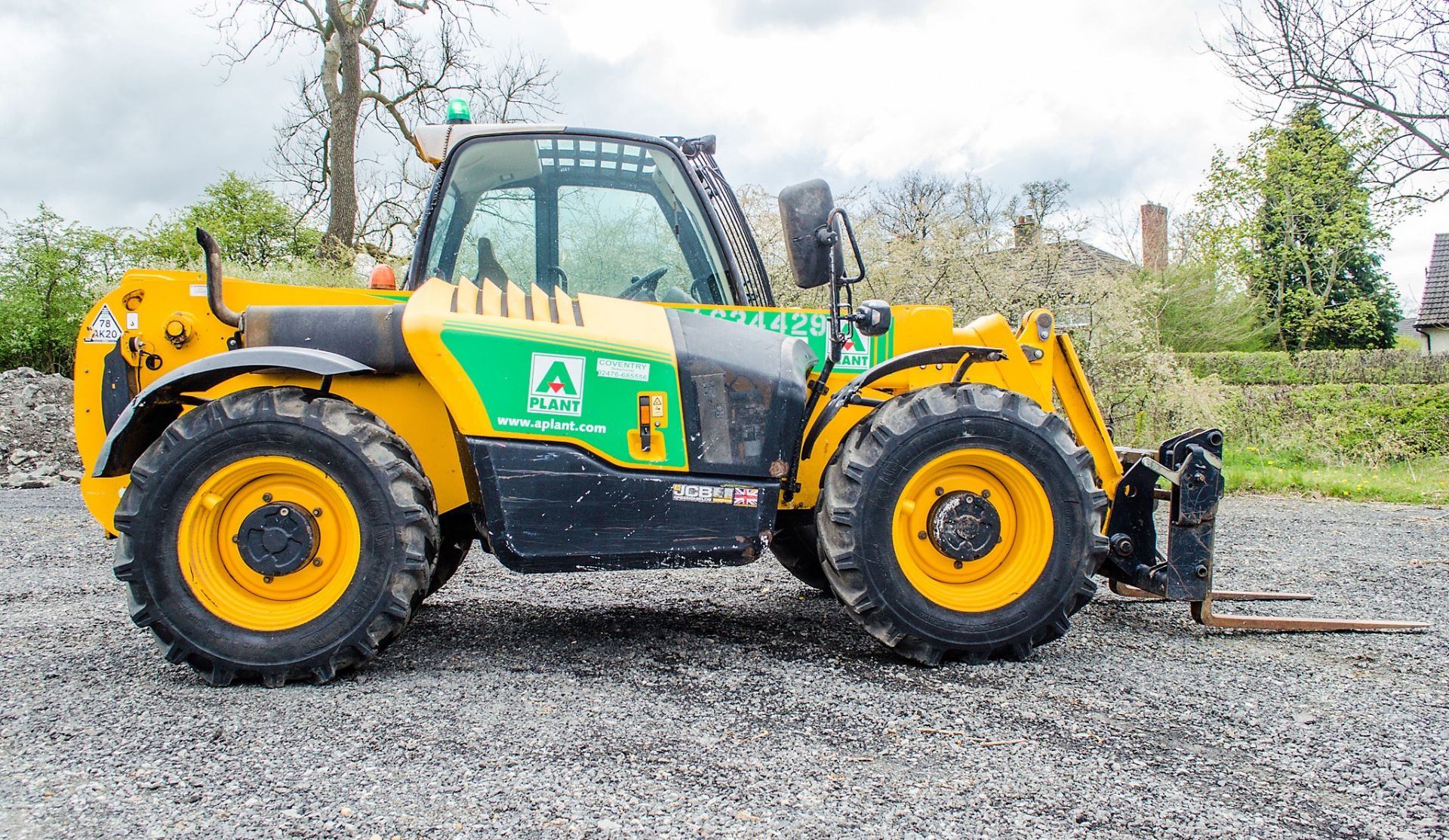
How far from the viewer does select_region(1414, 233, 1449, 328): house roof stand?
33906 mm

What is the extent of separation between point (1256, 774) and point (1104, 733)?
428 millimetres

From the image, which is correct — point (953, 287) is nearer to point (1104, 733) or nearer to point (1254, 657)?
point (1254, 657)

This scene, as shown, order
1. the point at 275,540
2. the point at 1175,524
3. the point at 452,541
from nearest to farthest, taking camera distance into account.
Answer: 1. the point at 275,540
2. the point at 1175,524
3. the point at 452,541

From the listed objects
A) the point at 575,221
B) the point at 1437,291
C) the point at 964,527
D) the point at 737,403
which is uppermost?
the point at 1437,291

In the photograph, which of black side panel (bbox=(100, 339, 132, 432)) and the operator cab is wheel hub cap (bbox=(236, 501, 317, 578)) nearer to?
black side panel (bbox=(100, 339, 132, 432))

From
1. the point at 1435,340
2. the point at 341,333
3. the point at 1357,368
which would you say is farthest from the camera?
the point at 1435,340

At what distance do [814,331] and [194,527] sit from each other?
246cm

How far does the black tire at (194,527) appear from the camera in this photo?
338cm

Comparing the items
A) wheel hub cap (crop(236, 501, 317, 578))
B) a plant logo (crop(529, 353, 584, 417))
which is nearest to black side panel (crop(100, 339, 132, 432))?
wheel hub cap (crop(236, 501, 317, 578))

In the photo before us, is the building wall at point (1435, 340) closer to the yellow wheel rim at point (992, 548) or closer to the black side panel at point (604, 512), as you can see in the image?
the yellow wheel rim at point (992, 548)

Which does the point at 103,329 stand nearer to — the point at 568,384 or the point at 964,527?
the point at 568,384

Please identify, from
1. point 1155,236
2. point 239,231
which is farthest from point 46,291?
point 1155,236

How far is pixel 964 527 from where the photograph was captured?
12.1ft

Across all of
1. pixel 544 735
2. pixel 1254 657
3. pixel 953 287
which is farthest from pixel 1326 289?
pixel 544 735
